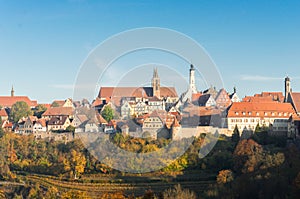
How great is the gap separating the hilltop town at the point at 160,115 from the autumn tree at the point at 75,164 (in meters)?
3.91

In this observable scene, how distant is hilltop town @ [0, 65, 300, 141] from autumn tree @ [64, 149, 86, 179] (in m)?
3.91

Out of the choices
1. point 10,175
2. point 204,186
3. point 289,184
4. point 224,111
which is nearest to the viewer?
point 289,184

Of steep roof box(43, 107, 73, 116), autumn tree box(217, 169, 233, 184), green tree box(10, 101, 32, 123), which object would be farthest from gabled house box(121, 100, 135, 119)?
autumn tree box(217, 169, 233, 184)

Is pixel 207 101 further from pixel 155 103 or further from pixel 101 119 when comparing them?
pixel 101 119

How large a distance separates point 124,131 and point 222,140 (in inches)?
261

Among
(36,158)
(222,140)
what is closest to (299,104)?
(222,140)

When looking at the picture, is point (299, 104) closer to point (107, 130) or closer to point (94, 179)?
point (107, 130)

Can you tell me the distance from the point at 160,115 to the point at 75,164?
24.8ft

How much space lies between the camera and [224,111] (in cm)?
3500

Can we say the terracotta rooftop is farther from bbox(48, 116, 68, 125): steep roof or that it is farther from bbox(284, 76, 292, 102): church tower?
bbox(284, 76, 292, 102): church tower

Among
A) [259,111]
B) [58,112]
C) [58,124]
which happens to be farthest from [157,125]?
[58,112]

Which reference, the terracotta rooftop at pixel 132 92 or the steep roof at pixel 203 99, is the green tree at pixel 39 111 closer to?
the terracotta rooftop at pixel 132 92

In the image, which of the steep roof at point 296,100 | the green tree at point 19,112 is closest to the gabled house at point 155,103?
the green tree at point 19,112

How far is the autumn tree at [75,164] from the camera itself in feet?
95.5
